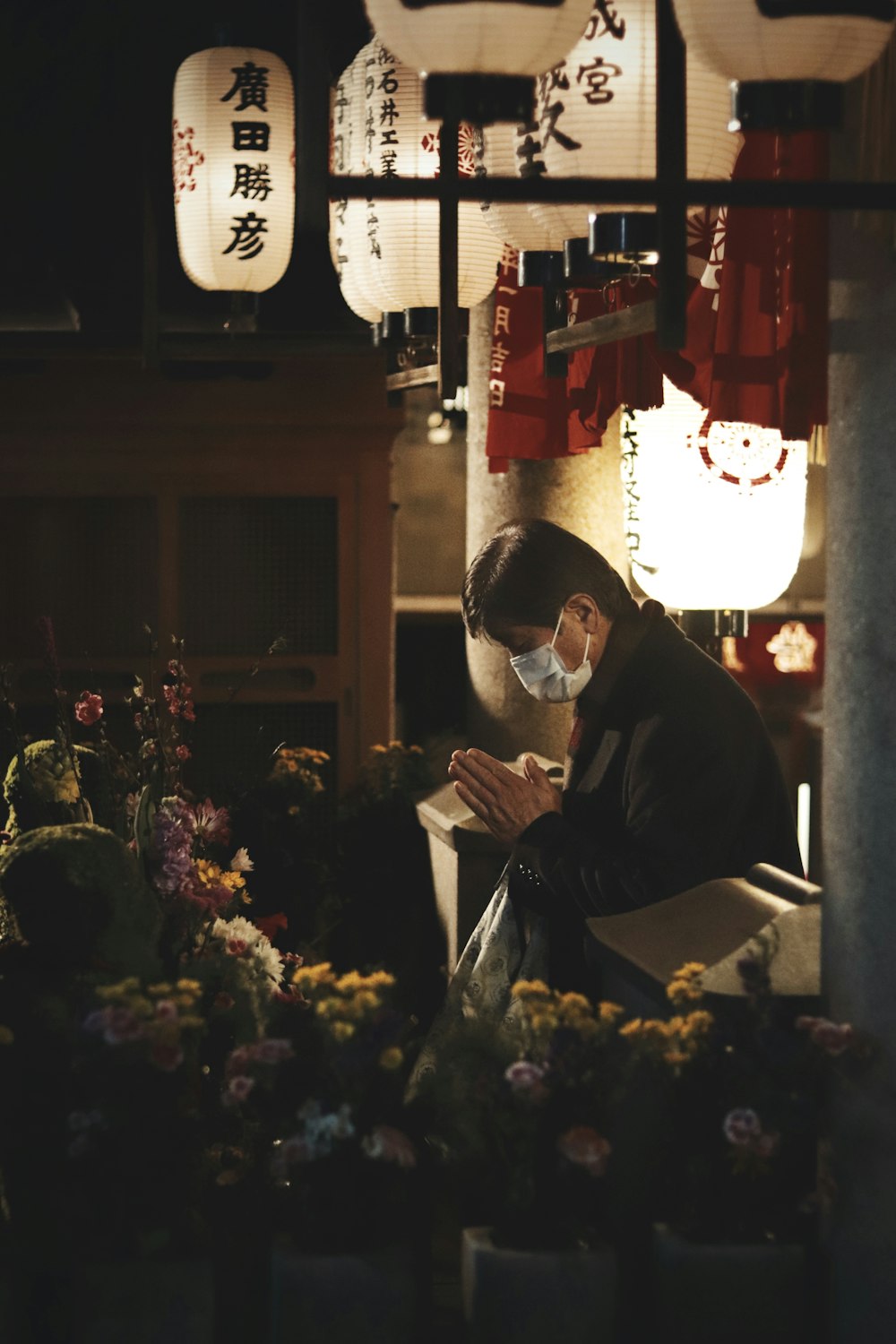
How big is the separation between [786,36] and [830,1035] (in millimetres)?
1921

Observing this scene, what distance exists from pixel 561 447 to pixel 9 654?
391 cm

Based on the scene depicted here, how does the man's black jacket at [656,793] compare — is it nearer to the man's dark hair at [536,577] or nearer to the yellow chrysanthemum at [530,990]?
the man's dark hair at [536,577]

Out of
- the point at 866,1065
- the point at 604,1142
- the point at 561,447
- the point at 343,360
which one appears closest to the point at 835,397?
the point at 866,1065

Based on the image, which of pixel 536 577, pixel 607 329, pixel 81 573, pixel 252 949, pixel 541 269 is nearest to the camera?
pixel 607 329

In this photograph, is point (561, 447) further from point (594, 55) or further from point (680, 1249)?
point (680, 1249)

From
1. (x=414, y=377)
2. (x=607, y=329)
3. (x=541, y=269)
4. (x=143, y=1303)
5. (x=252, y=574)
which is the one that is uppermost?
(x=541, y=269)

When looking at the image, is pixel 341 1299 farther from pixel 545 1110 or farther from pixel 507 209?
pixel 507 209

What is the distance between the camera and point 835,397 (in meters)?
3.09

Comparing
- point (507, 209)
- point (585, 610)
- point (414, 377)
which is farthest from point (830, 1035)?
point (414, 377)

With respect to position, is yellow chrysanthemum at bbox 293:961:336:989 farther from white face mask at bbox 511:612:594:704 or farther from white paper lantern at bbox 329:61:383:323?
white paper lantern at bbox 329:61:383:323

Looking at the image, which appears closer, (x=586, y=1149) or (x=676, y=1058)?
(x=586, y=1149)

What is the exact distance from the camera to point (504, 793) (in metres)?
4.39

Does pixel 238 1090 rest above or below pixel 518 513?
below

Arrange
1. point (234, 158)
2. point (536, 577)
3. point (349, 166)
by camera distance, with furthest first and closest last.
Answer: point (234, 158) < point (349, 166) < point (536, 577)
